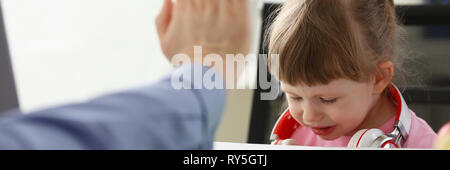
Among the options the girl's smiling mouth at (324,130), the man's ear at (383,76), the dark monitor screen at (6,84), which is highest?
the dark monitor screen at (6,84)

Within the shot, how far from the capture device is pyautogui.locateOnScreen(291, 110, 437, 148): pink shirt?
0.50 metres

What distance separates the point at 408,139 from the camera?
1.64 feet

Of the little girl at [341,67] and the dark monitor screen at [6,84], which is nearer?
the dark monitor screen at [6,84]

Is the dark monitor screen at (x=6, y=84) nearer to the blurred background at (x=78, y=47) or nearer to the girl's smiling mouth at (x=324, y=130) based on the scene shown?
the blurred background at (x=78, y=47)

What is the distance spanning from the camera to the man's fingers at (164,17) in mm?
300

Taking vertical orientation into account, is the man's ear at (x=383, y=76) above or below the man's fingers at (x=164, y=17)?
below

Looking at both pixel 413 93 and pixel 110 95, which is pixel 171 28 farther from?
pixel 413 93

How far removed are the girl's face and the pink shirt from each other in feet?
0.05

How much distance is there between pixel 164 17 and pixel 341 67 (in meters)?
0.25

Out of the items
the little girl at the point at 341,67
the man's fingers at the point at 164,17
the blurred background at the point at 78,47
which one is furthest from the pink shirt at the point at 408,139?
the man's fingers at the point at 164,17

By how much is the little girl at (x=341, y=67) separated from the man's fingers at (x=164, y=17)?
226 millimetres

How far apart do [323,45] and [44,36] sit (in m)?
0.27
